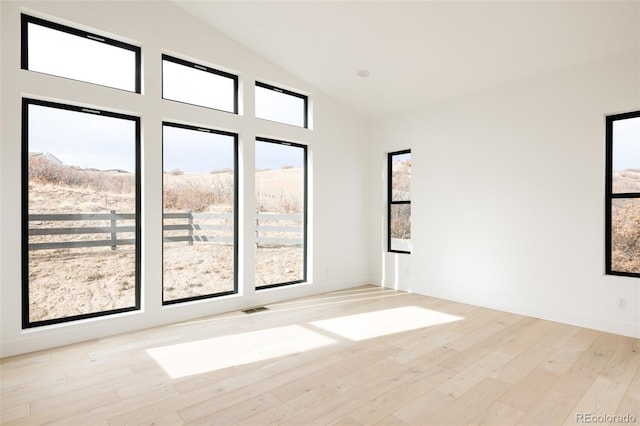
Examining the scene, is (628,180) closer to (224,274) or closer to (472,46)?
(472,46)

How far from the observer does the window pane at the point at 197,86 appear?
410 cm

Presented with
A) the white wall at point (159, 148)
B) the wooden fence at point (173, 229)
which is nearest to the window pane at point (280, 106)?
the white wall at point (159, 148)

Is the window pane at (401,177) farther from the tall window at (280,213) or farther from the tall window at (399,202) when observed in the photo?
the tall window at (280,213)

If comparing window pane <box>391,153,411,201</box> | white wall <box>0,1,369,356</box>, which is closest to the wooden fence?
white wall <box>0,1,369,356</box>

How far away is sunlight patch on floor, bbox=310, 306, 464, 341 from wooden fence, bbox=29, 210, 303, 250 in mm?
1527

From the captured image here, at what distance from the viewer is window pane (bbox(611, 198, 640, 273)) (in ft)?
11.9

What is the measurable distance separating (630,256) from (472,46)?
2.71m

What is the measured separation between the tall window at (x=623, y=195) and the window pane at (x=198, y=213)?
424 centimetres

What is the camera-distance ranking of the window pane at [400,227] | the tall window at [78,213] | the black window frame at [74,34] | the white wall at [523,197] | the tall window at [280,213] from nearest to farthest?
the black window frame at [74,34] < the tall window at [78,213] < the white wall at [523,197] < the tall window at [280,213] < the window pane at [400,227]

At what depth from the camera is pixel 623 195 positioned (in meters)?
3.65

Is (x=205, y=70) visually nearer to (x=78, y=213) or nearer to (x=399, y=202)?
(x=78, y=213)

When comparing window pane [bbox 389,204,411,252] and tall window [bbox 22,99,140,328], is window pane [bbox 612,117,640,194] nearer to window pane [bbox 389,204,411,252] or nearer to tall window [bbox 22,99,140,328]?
window pane [bbox 389,204,411,252]

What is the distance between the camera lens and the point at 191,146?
4.30m

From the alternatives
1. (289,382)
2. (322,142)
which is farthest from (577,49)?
(289,382)
